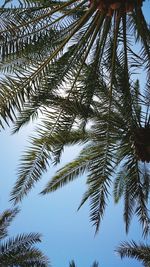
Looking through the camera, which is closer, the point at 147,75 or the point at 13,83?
the point at 13,83

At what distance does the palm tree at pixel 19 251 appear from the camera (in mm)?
13844

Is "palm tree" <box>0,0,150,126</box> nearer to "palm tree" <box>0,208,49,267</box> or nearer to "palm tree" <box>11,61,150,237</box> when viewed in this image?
"palm tree" <box>11,61,150,237</box>

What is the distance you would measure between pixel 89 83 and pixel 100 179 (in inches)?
77.6

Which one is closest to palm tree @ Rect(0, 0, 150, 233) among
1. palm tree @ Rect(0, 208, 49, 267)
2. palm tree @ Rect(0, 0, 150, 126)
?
palm tree @ Rect(0, 0, 150, 126)

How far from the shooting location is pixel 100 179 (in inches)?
301

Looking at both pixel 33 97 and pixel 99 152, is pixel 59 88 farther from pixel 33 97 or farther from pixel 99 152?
pixel 99 152

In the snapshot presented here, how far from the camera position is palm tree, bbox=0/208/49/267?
13844 millimetres

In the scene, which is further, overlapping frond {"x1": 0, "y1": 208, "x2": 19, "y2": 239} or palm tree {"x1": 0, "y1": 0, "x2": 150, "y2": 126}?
overlapping frond {"x1": 0, "y1": 208, "x2": 19, "y2": 239}

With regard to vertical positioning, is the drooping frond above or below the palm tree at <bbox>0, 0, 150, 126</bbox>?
below

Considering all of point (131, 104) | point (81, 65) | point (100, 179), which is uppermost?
point (81, 65)

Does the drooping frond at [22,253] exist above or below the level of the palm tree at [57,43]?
below

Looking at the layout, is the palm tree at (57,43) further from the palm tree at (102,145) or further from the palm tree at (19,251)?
the palm tree at (19,251)

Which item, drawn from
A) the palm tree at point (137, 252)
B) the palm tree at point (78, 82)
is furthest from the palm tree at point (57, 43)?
the palm tree at point (137, 252)

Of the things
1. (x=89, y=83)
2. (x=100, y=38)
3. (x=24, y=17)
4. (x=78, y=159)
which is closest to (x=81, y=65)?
(x=89, y=83)
